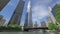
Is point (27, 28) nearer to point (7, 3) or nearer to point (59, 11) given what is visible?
point (7, 3)

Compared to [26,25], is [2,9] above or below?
above

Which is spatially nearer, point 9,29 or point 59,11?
point 59,11

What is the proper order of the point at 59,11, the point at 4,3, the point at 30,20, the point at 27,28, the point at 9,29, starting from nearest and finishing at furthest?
the point at 59,11 → the point at 9,29 → the point at 27,28 → the point at 4,3 → the point at 30,20

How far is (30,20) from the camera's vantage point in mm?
27188

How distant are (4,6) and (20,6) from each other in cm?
258

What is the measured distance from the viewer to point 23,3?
27.7 meters

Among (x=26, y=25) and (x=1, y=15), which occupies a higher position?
(x=1, y=15)

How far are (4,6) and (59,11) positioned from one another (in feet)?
51.5

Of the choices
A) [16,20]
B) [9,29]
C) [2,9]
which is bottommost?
[9,29]

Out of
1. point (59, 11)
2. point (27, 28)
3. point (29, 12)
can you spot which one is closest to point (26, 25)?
point (27, 28)

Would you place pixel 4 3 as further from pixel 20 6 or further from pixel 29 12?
pixel 29 12


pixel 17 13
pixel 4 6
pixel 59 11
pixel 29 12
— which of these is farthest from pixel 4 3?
pixel 59 11

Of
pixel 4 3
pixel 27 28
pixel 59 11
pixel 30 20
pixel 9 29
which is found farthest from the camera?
pixel 30 20

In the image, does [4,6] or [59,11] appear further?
[4,6]
